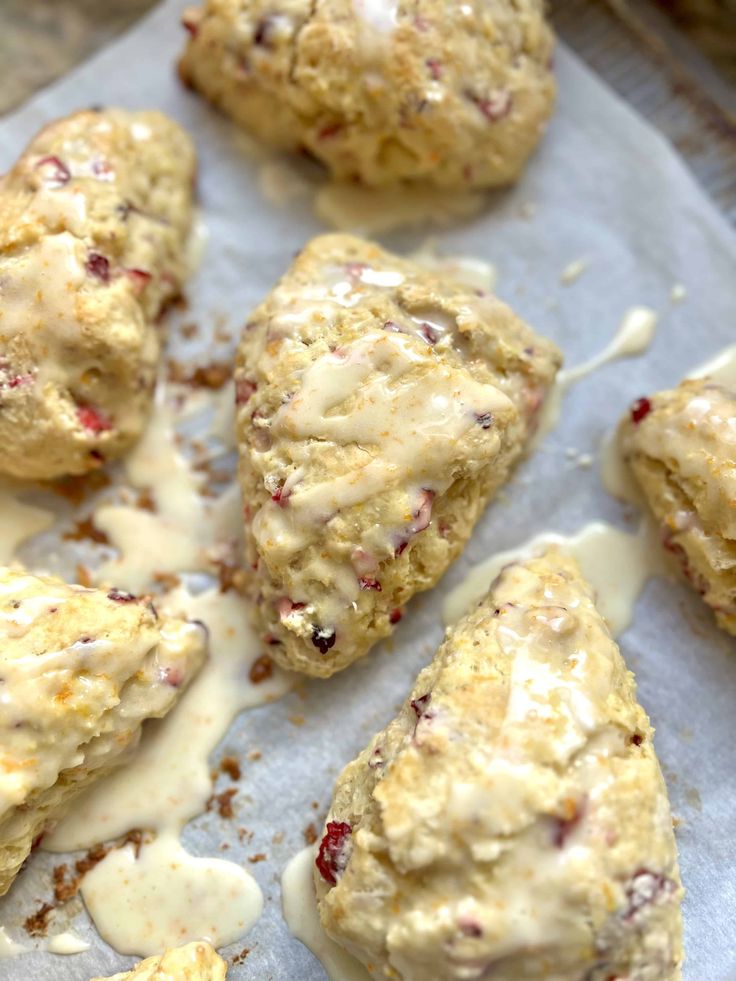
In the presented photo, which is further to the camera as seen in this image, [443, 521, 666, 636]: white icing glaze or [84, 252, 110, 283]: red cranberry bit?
[443, 521, 666, 636]: white icing glaze

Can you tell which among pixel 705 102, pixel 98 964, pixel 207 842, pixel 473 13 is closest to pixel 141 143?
pixel 473 13

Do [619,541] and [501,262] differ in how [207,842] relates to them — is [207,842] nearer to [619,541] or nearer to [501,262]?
[619,541]

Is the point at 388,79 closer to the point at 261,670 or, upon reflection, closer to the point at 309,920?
the point at 261,670

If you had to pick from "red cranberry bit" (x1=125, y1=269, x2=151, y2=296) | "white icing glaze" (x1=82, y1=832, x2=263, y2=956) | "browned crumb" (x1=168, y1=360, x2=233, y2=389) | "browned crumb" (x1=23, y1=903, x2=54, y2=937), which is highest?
"red cranberry bit" (x1=125, y1=269, x2=151, y2=296)

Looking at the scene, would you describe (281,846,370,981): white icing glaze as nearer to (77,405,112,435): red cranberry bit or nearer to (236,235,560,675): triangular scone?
(236,235,560,675): triangular scone

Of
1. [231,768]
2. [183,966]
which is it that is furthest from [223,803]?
[183,966]

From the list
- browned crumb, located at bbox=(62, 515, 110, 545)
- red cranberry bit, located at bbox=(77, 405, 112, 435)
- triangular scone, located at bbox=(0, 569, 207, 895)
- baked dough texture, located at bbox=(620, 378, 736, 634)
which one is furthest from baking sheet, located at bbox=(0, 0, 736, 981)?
browned crumb, located at bbox=(62, 515, 110, 545)
